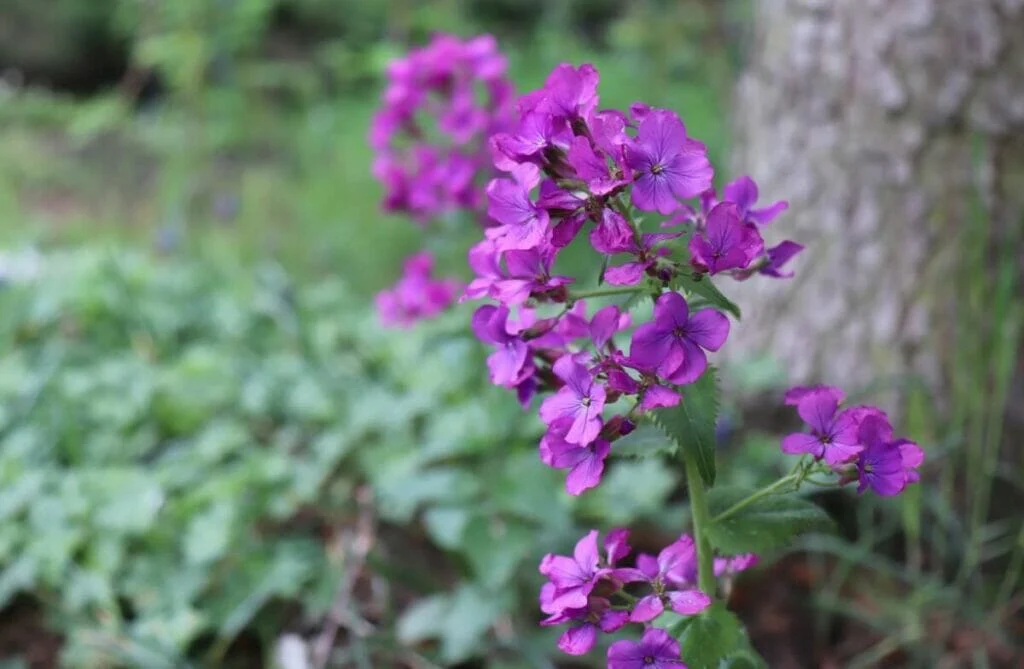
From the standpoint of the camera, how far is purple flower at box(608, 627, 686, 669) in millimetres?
927

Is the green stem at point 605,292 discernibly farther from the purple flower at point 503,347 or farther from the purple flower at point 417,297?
the purple flower at point 417,297

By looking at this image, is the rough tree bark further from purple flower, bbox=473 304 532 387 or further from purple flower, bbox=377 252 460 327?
purple flower, bbox=473 304 532 387

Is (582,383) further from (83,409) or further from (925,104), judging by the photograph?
(83,409)

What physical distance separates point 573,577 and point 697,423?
195 mm

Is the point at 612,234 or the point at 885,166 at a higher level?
the point at 612,234

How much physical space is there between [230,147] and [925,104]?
453cm

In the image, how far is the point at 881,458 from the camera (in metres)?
0.95

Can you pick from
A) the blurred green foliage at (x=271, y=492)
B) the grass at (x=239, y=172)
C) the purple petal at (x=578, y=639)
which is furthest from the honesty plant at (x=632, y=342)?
the grass at (x=239, y=172)

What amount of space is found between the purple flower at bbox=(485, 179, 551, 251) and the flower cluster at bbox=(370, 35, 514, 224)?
1173mm

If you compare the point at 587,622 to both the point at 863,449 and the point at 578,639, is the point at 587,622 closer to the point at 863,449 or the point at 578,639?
the point at 578,639

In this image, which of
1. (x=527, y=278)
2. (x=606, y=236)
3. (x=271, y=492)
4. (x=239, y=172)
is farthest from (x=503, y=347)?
(x=239, y=172)

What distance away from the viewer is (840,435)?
0.96 metres

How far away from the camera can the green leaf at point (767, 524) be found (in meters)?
1.02

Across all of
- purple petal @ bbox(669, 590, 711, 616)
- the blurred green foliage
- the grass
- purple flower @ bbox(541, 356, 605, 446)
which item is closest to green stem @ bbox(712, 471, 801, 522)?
purple petal @ bbox(669, 590, 711, 616)
